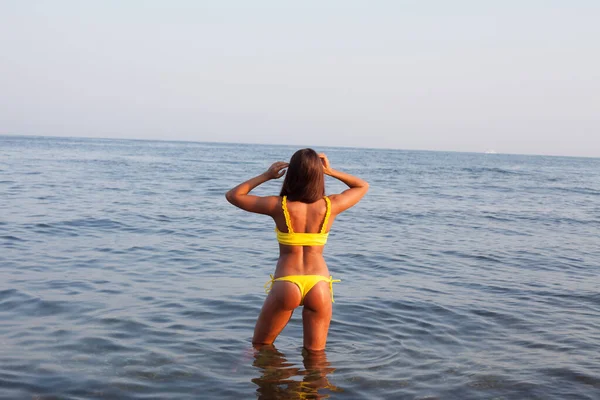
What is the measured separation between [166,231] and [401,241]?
17.1 ft

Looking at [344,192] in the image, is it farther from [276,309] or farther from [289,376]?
[289,376]

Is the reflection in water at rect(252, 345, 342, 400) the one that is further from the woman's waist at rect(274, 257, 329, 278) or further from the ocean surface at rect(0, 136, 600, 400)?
the woman's waist at rect(274, 257, 329, 278)

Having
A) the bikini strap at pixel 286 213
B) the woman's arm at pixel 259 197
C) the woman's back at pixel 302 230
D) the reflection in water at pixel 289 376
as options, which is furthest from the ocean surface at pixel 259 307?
the woman's arm at pixel 259 197

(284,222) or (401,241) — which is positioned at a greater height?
(284,222)

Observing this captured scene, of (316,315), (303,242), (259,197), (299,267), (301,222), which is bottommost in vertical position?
(316,315)

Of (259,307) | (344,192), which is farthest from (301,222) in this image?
(259,307)

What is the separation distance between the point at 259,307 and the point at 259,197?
319 cm

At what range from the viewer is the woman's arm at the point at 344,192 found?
5.09 metres

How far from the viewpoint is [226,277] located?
376 inches

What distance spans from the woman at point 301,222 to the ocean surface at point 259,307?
75cm

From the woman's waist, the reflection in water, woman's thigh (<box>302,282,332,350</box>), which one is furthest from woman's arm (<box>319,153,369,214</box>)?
the reflection in water

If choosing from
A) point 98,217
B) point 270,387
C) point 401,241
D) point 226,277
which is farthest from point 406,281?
point 98,217

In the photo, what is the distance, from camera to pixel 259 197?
5059 millimetres

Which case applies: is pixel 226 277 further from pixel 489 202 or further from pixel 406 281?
pixel 489 202
